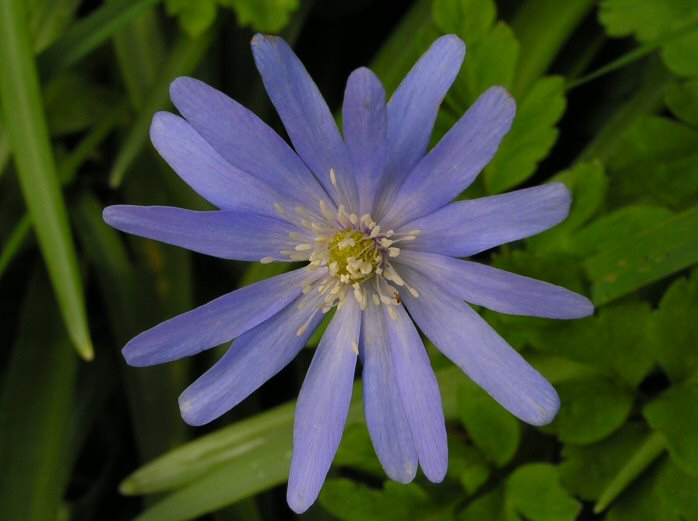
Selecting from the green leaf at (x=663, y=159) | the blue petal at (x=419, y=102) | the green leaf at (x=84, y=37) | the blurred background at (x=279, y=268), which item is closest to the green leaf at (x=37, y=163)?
the blurred background at (x=279, y=268)

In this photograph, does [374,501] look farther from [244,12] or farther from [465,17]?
[244,12]

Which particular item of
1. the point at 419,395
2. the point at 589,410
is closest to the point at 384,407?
the point at 419,395

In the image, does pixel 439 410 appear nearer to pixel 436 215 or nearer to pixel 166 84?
pixel 436 215

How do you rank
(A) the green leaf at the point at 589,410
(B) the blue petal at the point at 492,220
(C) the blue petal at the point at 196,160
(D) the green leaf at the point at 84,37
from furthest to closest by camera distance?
(D) the green leaf at the point at 84,37
(A) the green leaf at the point at 589,410
(C) the blue petal at the point at 196,160
(B) the blue petal at the point at 492,220

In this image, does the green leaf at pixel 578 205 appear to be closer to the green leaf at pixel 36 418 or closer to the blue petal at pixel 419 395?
the blue petal at pixel 419 395

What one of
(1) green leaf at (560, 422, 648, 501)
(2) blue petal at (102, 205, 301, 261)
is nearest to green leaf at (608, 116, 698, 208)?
(1) green leaf at (560, 422, 648, 501)

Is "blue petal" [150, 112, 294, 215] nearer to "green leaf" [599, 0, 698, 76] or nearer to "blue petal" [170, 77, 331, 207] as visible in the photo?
"blue petal" [170, 77, 331, 207]
